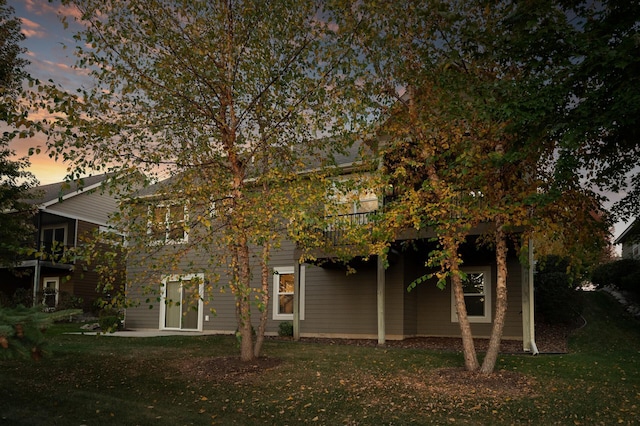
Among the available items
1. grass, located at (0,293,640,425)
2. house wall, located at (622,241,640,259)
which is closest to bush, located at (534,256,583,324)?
grass, located at (0,293,640,425)

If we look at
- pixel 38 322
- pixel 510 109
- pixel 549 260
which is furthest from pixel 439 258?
pixel 549 260

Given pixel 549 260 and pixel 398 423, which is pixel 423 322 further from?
pixel 398 423

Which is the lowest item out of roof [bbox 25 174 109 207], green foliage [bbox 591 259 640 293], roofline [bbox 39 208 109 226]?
green foliage [bbox 591 259 640 293]

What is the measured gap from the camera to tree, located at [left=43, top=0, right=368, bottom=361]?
10.1 meters

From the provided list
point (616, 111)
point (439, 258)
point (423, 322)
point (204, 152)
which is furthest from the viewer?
point (423, 322)

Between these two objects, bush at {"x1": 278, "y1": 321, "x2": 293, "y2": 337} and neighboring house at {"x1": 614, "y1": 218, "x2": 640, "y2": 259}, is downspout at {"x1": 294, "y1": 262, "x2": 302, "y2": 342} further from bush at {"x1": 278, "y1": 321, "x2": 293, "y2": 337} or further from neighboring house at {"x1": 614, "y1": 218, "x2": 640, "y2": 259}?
neighboring house at {"x1": 614, "y1": 218, "x2": 640, "y2": 259}

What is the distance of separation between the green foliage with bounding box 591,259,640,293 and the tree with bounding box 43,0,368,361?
1735cm

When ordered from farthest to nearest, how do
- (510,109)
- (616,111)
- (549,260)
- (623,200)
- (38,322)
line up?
(549,260)
(623,200)
(510,109)
(616,111)
(38,322)

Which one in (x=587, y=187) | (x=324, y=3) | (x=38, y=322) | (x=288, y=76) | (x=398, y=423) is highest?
(x=324, y=3)

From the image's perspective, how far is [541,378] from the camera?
10.1 m

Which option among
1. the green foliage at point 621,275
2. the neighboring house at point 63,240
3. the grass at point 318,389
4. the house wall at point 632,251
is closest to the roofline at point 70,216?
the neighboring house at point 63,240

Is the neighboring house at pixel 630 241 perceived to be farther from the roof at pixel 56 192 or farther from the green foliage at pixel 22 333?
the roof at pixel 56 192

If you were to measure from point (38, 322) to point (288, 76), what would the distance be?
26.4ft

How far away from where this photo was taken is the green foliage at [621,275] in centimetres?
2228
